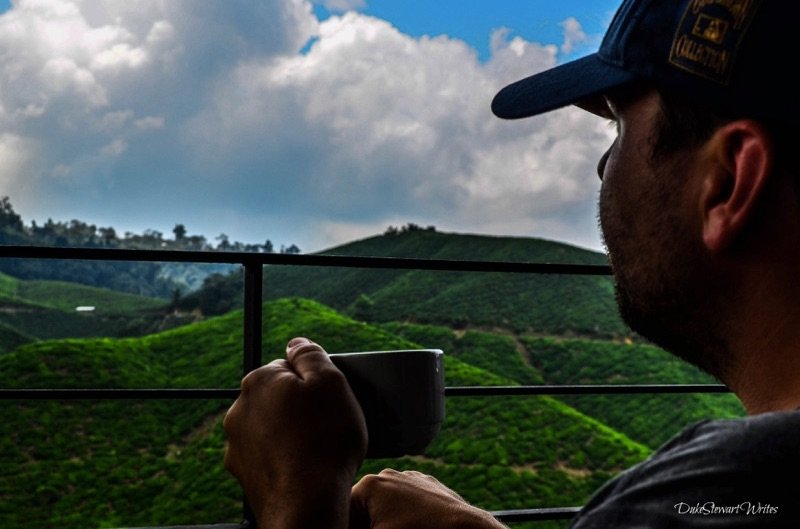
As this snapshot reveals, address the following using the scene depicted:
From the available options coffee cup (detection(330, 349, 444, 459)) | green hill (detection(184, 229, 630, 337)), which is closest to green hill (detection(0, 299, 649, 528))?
green hill (detection(184, 229, 630, 337))

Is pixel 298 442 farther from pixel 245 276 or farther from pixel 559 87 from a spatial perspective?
pixel 245 276

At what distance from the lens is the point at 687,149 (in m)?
0.54

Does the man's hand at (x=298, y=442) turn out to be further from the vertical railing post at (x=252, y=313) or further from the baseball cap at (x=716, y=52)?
the vertical railing post at (x=252, y=313)

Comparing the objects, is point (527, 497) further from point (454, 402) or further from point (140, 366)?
point (140, 366)

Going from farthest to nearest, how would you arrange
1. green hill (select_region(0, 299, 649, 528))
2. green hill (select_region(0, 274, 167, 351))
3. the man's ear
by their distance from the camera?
1. green hill (select_region(0, 274, 167, 351))
2. green hill (select_region(0, 299, 649, 528))
3. the man's ear

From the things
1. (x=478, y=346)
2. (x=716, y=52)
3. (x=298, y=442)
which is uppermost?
(x=716, y=52)

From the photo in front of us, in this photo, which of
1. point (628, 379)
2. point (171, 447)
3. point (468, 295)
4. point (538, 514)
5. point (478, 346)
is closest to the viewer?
point (538, 514)

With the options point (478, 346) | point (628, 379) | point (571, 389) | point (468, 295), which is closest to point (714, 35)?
point (571, 389)

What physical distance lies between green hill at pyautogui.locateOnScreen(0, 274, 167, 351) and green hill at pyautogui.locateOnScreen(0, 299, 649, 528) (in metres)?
8.15

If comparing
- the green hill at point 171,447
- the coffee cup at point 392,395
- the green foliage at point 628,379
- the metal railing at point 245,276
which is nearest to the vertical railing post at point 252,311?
the metal railing at point 245,276

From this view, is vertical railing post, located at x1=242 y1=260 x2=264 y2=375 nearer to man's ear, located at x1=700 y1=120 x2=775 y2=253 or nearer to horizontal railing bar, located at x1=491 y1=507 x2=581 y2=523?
horizontal railing bar, located at x1=491 y1=507 x2=581 y2=523

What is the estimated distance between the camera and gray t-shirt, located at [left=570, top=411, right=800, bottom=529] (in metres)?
0.40

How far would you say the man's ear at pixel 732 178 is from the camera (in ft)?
1.63

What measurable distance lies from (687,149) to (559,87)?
15cm
